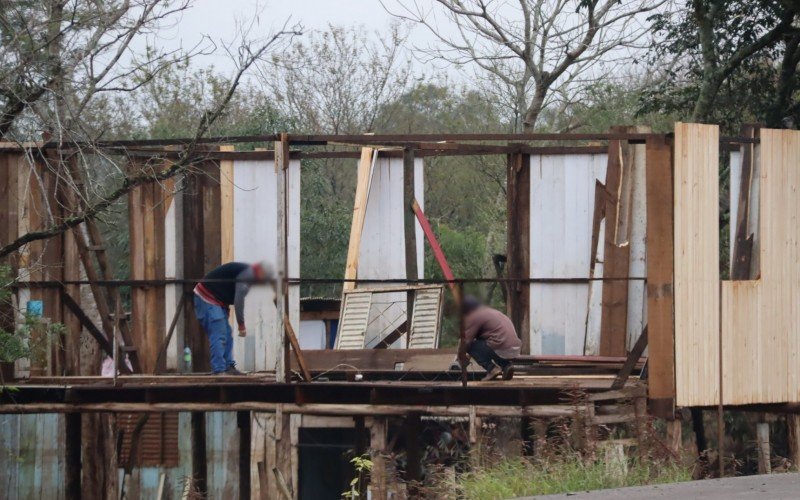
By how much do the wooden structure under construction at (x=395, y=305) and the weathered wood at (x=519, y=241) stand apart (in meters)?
0.03

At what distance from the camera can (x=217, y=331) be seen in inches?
510

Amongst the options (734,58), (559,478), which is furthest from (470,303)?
(734,58)

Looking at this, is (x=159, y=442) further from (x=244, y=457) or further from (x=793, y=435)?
(x=793, y=435)

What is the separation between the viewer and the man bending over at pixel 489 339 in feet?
41.4

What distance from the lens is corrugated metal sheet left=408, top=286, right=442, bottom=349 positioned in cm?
1456

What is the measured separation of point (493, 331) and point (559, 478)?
15.0ft

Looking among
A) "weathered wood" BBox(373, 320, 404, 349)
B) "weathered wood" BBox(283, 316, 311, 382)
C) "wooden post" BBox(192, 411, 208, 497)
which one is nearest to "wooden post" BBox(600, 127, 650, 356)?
"weathered wood" BBox(373, 320, 404, 349)

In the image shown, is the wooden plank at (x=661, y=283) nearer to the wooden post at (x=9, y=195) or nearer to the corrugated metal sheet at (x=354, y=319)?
the corrugated metal sheet at (x=354, y=319)

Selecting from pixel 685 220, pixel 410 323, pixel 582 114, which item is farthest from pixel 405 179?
pixel 582 114

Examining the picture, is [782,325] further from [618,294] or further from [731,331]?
[618,294]

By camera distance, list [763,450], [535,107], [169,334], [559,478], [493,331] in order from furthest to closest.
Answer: [535,107] → [169,334] → [763,450] → [493,331] → [559,478]

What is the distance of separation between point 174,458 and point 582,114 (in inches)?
646

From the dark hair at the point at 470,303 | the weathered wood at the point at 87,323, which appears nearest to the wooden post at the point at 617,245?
the dark hair at the point at 470,303

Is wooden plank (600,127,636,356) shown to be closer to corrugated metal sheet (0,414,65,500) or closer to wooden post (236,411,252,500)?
wooden post (236,411,252,500)
